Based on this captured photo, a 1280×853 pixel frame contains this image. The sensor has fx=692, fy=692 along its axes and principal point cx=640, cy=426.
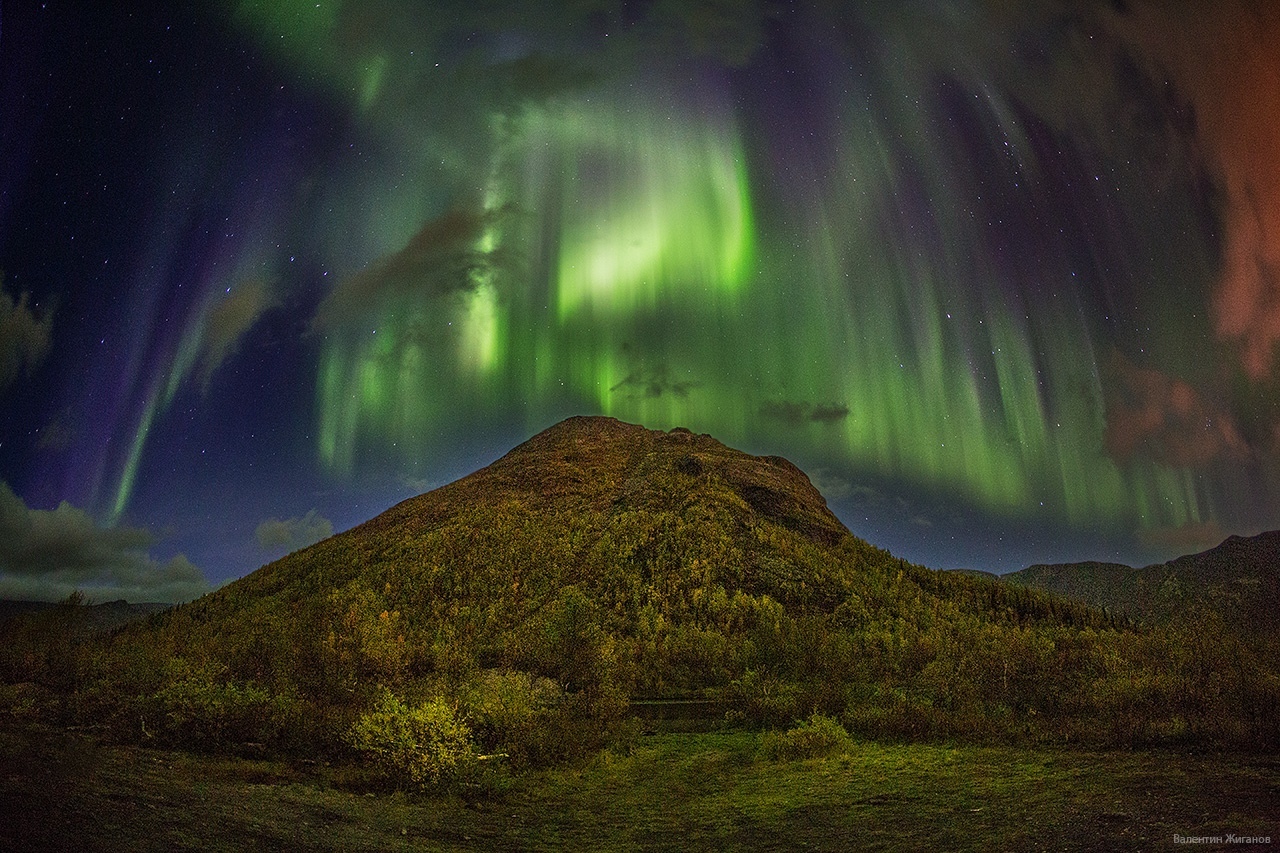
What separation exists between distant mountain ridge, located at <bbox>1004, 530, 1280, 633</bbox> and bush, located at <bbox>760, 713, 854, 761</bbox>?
4978 cm

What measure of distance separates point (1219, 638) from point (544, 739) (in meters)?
23.4

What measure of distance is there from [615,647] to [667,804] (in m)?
20.1

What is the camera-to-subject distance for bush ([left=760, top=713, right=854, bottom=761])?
18.9m

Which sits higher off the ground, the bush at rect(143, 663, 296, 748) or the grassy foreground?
the bush at rect(143, 663, 296, 748)

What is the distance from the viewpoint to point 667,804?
609 inches

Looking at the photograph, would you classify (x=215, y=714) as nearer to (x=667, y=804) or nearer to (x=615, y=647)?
(x=667, y=804)

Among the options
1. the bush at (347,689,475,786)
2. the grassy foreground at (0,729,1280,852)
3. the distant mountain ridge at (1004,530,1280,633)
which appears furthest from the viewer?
the distant mountain ridge at (1004,530,1280,633)

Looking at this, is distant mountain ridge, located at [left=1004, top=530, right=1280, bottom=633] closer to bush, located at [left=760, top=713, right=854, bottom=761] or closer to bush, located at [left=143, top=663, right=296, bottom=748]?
bush, located at [left=760, top=713, right=854, bottom=761]

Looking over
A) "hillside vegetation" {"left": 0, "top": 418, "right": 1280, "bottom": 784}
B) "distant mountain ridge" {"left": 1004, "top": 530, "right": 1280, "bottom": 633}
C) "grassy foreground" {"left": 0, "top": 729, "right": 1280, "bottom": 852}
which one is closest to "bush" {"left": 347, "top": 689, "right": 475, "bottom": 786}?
"hillside vegetation" {"left": 0, "top": 418, "right": 1280, "bottom": 784}

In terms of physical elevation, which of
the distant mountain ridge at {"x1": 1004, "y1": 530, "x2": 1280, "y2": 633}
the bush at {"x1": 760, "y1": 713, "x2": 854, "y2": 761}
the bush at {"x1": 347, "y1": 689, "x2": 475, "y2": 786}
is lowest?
the bush at {"x1": 760, "y1": 713, "x2": 854, "y2": 761}

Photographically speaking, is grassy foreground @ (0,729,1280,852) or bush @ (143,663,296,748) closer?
grassy foreground @ (0,729,1280,852)

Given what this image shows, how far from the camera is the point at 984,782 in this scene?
590 inches

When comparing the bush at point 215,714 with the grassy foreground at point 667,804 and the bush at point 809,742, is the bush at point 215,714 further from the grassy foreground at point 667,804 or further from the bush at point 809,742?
the bush at point 809,742

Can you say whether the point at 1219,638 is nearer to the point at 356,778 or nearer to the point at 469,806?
the point at 469,806
